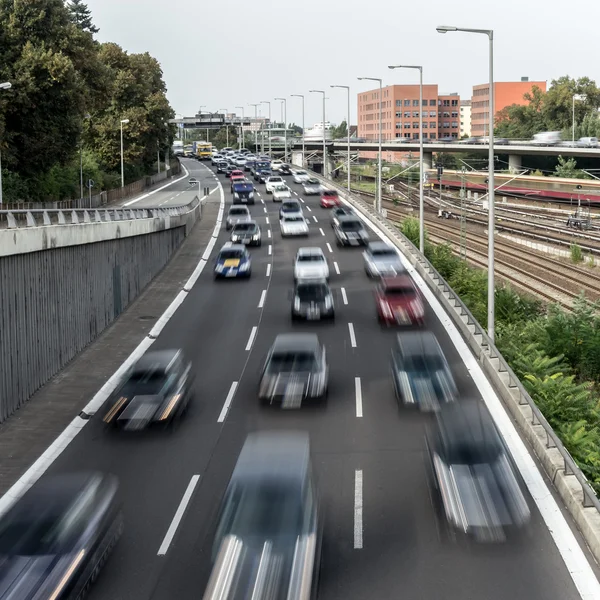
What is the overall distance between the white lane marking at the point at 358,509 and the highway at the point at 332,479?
33mm

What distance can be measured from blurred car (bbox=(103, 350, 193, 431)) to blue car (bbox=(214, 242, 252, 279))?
15441 mm

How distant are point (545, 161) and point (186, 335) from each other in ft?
361

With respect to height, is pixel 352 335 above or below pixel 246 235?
below

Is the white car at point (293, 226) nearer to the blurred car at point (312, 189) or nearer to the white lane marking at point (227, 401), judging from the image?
the blurred car at point (312, 189)

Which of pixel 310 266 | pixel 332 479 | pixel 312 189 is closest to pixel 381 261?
pixel 310 266

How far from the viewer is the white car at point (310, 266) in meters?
31.6

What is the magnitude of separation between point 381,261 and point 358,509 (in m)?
20.8

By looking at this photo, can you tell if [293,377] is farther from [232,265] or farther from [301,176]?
[301,176]

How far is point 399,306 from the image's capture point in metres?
26.7

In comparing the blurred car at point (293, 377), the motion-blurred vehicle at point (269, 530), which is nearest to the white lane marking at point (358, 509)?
the motion-blurred vehicle at point (269, 530)

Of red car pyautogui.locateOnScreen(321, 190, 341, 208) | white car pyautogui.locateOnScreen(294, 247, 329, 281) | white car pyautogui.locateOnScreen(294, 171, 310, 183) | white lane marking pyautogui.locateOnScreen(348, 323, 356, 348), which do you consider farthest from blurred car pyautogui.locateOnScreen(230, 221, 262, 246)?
white car pyautogui.locateOnScreen(294, 171, 310, 183)

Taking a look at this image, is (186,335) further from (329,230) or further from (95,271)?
(329,230)

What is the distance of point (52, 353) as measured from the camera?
22.7m

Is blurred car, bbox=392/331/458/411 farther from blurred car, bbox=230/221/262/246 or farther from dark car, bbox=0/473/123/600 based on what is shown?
blurred car, bbox=230/221/262/246
